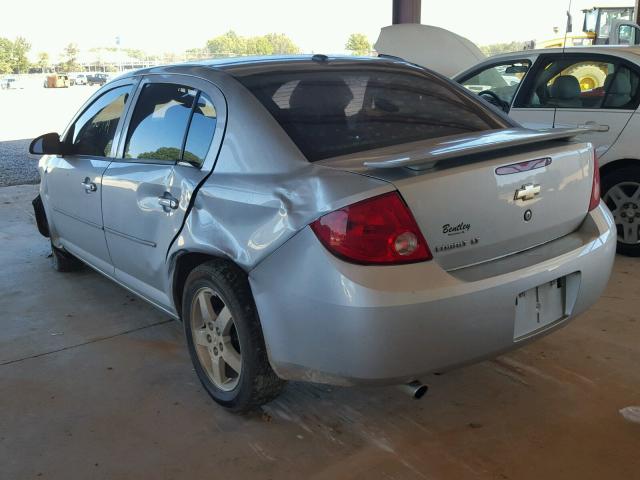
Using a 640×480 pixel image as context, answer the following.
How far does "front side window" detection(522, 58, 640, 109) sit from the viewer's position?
15.9ft

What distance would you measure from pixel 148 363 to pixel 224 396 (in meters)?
0.74

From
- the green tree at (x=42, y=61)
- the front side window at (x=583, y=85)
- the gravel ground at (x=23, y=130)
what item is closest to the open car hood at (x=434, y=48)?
the front side window at (x=583, y=85)

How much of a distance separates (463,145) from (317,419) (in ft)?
4.39

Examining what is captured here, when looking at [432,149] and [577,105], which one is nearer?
[432,149]

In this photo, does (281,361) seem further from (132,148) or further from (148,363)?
(132,148)

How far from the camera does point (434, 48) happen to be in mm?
8734

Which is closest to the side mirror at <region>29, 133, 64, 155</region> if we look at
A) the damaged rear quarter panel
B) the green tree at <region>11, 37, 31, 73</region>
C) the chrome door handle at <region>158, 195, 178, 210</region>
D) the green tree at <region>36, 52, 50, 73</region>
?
the chrome door handle at <region>158, 195, 178, 210</region>

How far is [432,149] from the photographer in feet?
8.04

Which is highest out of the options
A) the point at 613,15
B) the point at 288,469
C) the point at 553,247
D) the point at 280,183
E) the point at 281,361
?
the point at 613,15

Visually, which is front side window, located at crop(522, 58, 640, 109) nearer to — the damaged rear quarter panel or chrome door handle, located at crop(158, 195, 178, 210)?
the damaged rear quarter panel

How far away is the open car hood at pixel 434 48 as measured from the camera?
8656mm

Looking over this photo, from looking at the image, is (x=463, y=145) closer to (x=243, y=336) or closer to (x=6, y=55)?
(x=243, y=336)

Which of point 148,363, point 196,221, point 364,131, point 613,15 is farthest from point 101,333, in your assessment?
point 613,15

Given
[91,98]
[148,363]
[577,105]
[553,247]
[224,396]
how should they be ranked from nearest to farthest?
[553,247] < [224,396] < [148,363] < [91,98] < [577,105]
